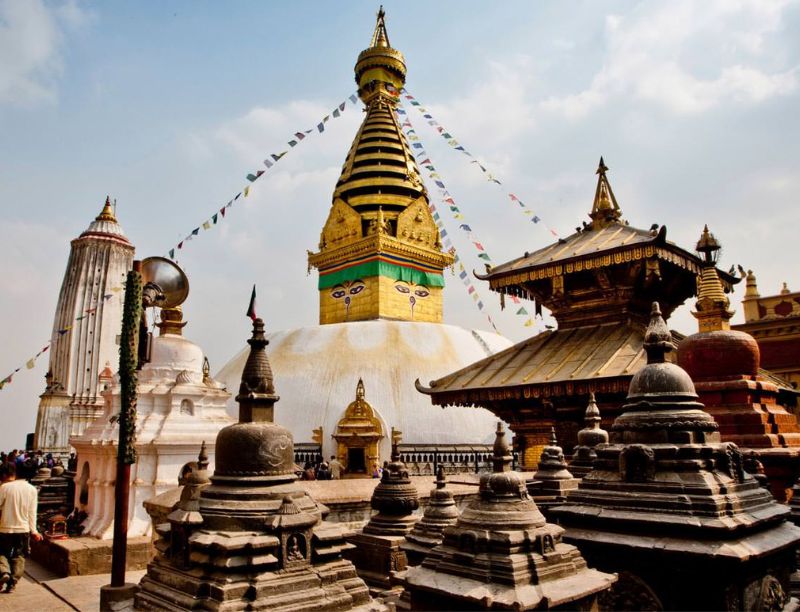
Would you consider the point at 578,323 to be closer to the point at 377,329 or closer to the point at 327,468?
the point at 327,468

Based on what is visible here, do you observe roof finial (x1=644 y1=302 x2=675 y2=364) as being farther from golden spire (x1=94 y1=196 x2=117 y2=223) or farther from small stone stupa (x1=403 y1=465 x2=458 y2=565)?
golden spire (x1=94 y1=196 x2=117 y2=223)

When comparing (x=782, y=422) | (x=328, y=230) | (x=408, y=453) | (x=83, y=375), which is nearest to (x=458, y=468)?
(x=408, y=453)

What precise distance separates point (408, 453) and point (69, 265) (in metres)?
19.9

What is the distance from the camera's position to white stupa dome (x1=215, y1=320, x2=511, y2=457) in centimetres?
2103

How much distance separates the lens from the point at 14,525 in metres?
5.98

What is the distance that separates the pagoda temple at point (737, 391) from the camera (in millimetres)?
7465

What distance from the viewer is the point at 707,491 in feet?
12.9

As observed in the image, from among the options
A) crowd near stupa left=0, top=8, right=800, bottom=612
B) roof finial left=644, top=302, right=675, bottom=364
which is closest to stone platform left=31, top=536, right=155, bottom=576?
crowd near stupa left=0, top=8, right=800, bottom=612

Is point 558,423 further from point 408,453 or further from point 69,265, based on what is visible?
point 69,265

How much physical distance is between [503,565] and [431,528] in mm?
1832

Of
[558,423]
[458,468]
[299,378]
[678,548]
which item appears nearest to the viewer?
[678,548]

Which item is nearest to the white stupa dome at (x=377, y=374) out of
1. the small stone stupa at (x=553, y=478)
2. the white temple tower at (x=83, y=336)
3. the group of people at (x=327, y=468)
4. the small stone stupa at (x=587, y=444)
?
the group of people at (x=327, y=468)

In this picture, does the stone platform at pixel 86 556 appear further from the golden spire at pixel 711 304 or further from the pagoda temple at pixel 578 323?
the golden spire at pixel 711 304

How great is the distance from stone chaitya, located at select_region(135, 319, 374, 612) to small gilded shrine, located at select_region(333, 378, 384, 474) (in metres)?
16.0
